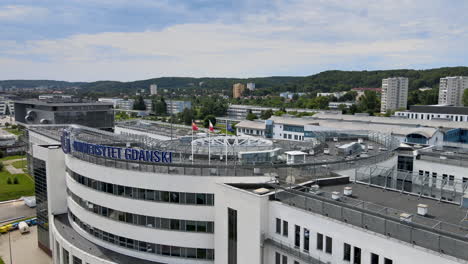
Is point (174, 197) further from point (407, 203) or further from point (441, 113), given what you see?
point (441, 113)

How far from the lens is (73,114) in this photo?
142m

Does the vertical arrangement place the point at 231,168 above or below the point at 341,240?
above

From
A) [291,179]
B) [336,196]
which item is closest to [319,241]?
[336,196]

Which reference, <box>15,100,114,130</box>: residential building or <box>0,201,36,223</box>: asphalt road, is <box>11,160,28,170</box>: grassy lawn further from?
<box>0,201,36,223</box>: asphalt road

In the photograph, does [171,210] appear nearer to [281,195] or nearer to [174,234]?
[174,234]

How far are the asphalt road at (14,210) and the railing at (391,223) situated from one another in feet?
232

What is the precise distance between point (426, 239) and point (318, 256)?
882cm

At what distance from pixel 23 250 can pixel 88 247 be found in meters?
26.2

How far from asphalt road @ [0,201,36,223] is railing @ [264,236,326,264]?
6817 centimetres

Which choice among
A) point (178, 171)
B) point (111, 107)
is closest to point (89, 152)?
point (178, 171)

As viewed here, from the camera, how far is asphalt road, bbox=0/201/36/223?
80.0 meters

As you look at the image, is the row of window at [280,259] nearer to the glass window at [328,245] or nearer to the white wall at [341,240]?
the white wall at [341,240]

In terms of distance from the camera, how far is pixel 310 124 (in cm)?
12281

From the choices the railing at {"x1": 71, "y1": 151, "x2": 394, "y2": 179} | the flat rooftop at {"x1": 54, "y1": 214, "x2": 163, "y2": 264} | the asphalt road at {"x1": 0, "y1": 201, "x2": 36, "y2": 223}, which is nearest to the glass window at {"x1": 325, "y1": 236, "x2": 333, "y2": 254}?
the railing at {"x1": 71, "y1": 151, "x2": 394, "y2": 179}
